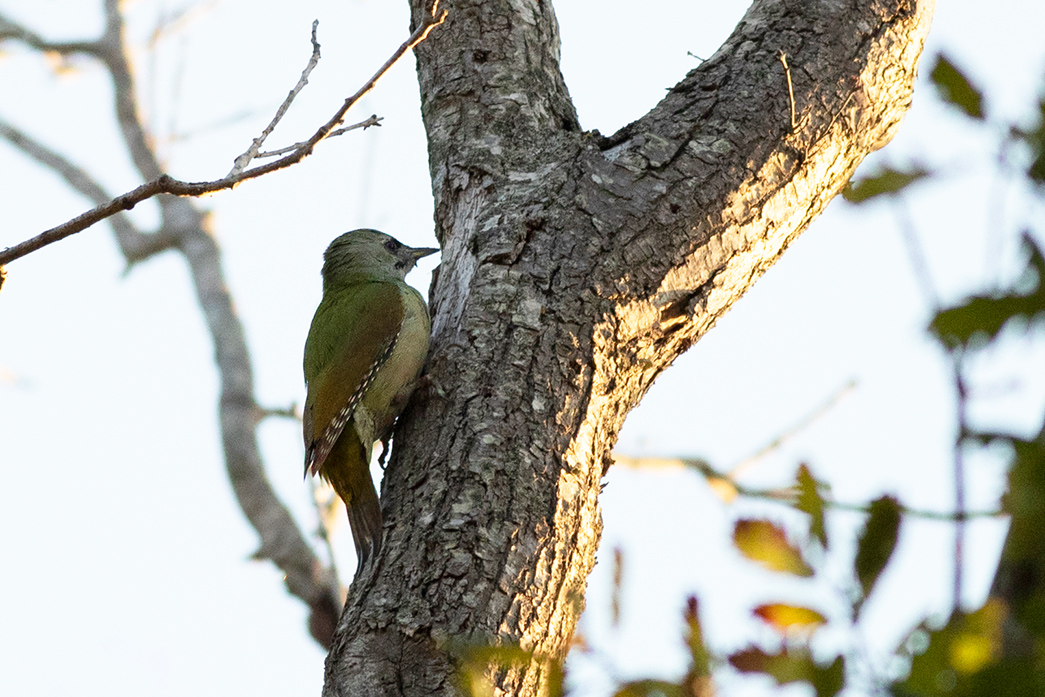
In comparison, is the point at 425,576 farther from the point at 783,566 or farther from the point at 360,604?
the point at 783,566

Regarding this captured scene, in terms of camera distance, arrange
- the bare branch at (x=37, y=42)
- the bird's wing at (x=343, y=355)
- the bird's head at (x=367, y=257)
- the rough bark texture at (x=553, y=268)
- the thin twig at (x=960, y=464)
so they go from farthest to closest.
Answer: the bare branch at (x=37, y=42), the bird's head at (x=367, y=257), the bird's wing at (x=343, y=355), the rough bark texture at (x=553, y=268), the thin twig at (x=960, y=464)

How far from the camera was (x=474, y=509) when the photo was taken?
290 cm

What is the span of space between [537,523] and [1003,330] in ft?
6.94

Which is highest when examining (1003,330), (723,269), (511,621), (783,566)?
(723,269)

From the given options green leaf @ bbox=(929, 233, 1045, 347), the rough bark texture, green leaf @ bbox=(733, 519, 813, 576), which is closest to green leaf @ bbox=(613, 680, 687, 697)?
green leaf @ bbox=(733, 519, 813, 576)

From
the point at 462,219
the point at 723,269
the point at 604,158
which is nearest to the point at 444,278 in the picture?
the point at 462,219

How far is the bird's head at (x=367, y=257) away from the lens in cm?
550

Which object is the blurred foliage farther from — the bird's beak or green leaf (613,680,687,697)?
the bird's beak

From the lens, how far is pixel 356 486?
4164mm

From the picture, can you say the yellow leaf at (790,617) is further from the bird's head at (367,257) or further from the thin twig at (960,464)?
the bird's head at (367,257)

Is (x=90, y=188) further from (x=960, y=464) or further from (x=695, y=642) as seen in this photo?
(x=960, y=464)

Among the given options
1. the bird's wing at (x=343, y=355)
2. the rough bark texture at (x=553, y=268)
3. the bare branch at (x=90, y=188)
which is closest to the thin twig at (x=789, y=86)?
the rough bark texture at (x=553, y=268)

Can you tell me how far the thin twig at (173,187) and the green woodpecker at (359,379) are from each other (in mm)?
1302

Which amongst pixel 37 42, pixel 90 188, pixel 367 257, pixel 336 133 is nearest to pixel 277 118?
pixel 336 133
